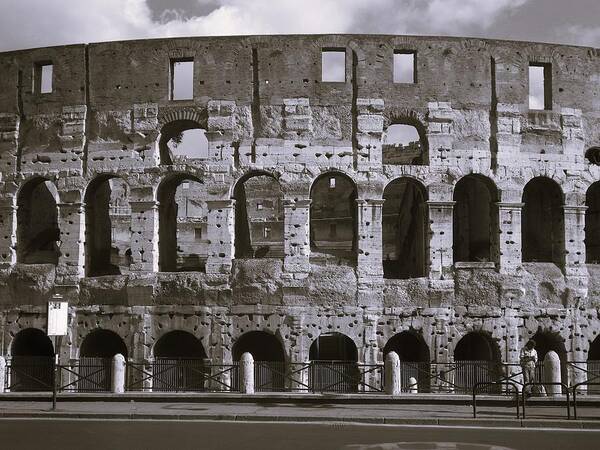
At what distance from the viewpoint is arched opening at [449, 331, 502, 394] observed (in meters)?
18.3

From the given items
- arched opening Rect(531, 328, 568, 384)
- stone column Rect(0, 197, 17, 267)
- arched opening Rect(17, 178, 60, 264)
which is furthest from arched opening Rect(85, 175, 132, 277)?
arched opening Rect(531, 328, 568, 384)

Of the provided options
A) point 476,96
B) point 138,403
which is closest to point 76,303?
point 138,403

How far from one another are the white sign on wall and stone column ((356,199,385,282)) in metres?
8.34

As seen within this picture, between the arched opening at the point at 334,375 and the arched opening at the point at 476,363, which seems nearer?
the arched opening at the point at 334,375

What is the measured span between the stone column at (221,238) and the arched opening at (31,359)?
4991 mm

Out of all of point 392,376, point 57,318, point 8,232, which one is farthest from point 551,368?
point 8,232

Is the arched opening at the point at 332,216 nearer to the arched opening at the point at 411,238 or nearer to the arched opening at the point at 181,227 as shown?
the arched opening at the point at 181,227

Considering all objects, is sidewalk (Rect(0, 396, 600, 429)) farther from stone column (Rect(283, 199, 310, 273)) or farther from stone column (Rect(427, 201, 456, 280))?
stone column (Rect(427, 201, 456, 280))

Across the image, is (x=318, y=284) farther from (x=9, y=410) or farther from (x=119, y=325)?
(x=9, y=410)

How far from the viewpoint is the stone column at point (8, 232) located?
21531 millimetres

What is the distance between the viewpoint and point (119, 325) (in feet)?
68.0

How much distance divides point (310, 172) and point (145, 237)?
4.88 m

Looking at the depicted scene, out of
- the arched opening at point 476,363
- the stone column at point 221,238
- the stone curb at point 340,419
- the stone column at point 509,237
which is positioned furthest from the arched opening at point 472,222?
the stone curb at point 340,419

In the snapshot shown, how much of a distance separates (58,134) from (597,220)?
52.7 feet
